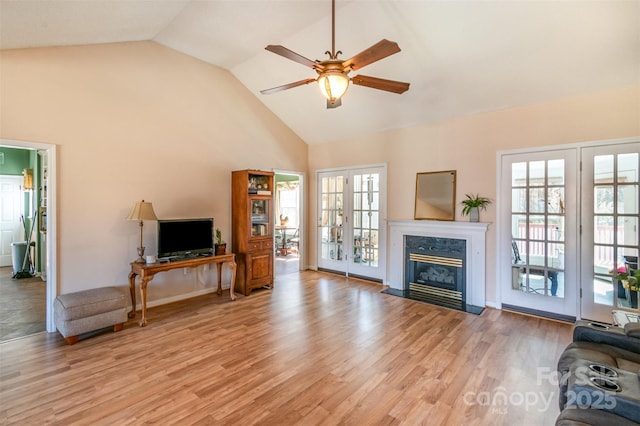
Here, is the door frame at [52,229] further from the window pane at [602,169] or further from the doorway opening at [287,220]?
the window pane at [602,169]

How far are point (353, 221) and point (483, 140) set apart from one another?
105 inches

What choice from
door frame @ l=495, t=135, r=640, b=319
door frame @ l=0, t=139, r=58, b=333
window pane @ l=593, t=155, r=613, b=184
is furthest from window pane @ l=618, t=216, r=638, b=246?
door frame @ l=0, t=139, r=58, b=333

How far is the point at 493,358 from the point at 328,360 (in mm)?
1604

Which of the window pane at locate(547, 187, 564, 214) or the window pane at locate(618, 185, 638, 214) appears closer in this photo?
the window pane at locate(618, 185, 638, 214)

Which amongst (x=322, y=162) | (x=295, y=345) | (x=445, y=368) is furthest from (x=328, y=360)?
(x=322, y=162)

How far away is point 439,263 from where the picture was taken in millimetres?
4738

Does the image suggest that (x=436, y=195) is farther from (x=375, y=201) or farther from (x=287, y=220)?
(x=287, y=220)

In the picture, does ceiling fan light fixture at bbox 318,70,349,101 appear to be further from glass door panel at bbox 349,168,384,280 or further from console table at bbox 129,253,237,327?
glass door panel at bbox 349,168,384,280

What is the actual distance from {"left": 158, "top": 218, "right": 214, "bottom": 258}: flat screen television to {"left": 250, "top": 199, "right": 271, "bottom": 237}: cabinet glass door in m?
0.78

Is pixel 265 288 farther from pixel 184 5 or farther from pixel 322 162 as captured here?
pixel 184 5

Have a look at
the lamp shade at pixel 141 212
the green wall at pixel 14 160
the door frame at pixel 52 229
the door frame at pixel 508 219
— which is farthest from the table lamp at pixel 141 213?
the green wall at pixel 14 160

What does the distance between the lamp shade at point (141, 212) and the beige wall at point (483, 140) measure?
3603 millimetres

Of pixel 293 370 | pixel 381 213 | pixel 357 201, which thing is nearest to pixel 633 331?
pixel 293 370

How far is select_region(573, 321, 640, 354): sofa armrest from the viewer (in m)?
2.07
